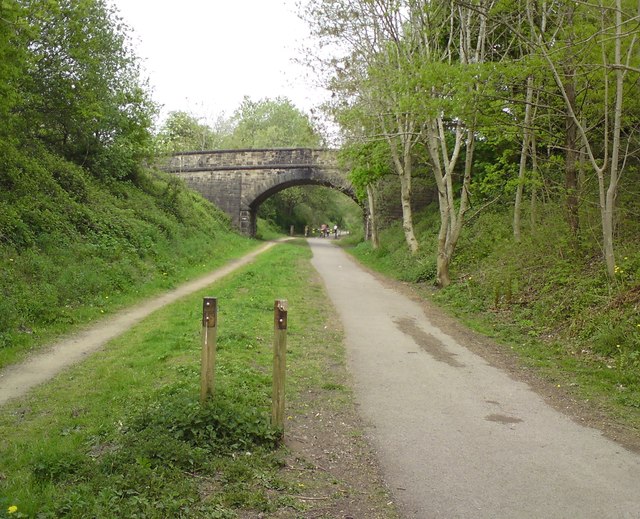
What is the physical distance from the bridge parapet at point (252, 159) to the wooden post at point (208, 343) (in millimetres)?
28357

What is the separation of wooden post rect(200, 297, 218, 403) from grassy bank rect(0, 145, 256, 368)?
4133 mm

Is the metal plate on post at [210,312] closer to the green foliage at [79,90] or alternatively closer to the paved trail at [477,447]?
the paved trail at [477,447]

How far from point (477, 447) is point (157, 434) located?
Answer: 270 centimetres

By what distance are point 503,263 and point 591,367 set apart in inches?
255

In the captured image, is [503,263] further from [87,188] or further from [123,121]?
[123,121]

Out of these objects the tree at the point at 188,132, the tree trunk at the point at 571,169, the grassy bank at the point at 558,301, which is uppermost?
the tree at the point at 188,132

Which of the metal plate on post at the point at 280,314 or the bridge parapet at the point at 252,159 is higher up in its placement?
the bridge parapet at the point at 252,159

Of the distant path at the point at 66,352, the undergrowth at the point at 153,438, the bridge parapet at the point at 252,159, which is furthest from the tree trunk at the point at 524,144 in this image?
the bridge parapet at the point at 252,159

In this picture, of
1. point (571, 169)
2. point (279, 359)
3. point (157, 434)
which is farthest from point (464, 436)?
point (571, 169)

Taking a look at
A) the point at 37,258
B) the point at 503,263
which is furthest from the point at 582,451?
the point at 37,258

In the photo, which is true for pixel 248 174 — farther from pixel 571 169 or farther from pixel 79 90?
pixel 571 169

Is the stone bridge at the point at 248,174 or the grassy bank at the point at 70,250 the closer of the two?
the grassy bank at the point at 70,250

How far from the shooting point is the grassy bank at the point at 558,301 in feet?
22.9

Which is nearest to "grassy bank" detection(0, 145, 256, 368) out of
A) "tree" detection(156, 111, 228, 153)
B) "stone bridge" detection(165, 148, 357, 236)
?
"stone bridge" detection(165, 148, 357, 236)
